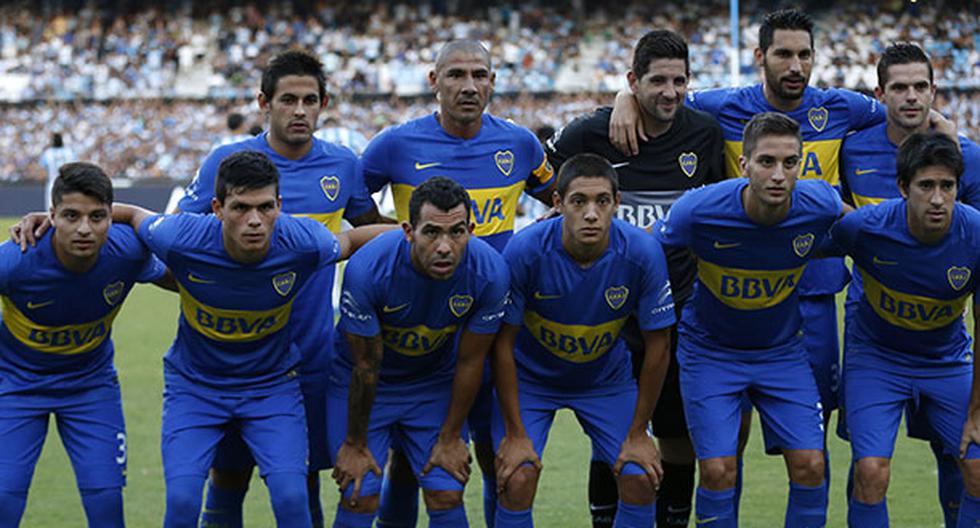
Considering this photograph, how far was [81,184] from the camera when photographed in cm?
550

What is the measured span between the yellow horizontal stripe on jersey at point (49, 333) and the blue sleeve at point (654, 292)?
98.6 inches

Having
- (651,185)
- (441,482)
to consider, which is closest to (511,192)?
(651,185)

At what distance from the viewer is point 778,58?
6.32 m

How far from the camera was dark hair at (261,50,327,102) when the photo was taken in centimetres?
617

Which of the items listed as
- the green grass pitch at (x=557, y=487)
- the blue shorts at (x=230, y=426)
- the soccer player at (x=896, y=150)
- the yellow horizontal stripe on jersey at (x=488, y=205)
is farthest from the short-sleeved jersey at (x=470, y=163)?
the green grass pitch at (x=557, y=487)

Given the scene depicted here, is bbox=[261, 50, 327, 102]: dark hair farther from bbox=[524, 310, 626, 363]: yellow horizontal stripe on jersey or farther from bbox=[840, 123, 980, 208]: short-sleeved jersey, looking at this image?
bbox=[840, 123, 980, 208]: short-sleeved jersey

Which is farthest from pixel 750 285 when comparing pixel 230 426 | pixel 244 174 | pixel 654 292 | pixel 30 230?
pixel 30 230

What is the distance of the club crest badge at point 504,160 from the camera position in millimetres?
6352

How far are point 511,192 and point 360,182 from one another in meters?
0.78

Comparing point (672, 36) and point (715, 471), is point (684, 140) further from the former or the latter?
point (715, 471)

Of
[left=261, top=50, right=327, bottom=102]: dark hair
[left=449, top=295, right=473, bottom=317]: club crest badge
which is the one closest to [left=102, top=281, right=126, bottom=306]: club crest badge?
[left=261, top=50, right=327, bottom=102]: dark hair

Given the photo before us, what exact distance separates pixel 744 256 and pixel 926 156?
36.5 inches

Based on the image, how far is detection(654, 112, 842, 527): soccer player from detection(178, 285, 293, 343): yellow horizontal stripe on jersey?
1.90 m

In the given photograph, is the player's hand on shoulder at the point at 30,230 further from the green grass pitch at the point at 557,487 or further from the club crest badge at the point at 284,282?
the green grass pitch at the point at 557,487
